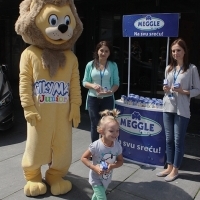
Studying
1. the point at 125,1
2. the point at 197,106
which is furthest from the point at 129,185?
the point at 125,1

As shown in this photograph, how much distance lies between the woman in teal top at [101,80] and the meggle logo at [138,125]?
0.37 m

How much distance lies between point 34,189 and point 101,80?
5.73ft

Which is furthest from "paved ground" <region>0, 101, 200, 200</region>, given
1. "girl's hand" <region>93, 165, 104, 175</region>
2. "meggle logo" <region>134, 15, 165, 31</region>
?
"meggle logo" <region>134, 15, 165, 31</region>

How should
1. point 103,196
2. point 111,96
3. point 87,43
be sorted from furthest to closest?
1. point 87,43
2. point 111,96
3. point 103,196

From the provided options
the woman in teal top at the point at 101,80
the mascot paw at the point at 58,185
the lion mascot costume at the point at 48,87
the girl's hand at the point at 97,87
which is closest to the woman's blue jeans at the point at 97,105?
the woman in teal top at the point at 101,80

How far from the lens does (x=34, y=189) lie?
3713mm

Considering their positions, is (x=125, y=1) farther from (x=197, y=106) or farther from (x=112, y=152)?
(x=112, y=152)

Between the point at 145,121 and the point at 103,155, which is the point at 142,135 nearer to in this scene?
the point at 145,121

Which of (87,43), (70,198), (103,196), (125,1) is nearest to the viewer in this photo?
(103,196)

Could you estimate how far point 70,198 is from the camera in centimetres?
375

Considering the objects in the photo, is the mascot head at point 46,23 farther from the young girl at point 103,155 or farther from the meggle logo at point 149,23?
the meggle logo at point 149,23

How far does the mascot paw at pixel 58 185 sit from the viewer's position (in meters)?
3.78

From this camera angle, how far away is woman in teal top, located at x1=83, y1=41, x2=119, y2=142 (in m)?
4.45

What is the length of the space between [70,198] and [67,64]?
1606 millimetres
